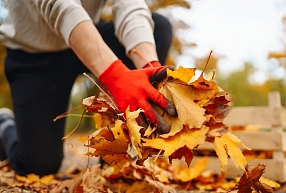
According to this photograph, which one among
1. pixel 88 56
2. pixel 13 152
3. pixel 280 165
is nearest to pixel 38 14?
pixel 88 56

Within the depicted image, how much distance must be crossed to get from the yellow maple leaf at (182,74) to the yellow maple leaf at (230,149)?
7.1 inches

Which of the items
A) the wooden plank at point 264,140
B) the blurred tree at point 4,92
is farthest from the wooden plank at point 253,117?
the blurred tree at point 4,92

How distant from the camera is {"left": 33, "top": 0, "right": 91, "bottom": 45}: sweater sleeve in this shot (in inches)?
44.6

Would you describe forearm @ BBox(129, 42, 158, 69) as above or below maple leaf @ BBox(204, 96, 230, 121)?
below

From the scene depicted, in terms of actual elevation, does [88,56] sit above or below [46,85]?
above

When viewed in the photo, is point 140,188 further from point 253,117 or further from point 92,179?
point 253,117

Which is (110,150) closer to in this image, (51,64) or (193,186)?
(193,186)

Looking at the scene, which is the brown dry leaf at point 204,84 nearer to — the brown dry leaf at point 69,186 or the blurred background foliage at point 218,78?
the brown dry leaf at point 69,186

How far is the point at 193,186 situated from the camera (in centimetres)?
143

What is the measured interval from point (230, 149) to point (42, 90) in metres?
1.08

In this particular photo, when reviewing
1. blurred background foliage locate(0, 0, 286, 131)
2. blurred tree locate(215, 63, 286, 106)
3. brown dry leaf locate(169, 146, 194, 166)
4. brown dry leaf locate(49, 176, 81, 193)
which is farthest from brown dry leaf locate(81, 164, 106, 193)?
blurred tree locate(215, 63, 286, 106)

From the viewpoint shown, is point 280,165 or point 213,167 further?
point 213,167

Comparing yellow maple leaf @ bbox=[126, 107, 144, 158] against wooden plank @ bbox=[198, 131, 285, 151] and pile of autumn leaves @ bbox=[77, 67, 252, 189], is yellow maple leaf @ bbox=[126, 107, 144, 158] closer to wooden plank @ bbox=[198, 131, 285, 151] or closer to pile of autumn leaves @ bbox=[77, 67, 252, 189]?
pile of autumn leaves @ bbox=[77, 67, 252, 189]

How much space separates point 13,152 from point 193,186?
0.97 m
